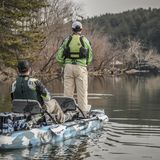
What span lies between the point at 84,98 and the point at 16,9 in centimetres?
2275

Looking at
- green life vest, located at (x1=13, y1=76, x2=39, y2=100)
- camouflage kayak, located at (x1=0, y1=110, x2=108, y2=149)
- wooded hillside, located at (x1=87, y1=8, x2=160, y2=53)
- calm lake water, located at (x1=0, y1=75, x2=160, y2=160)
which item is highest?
wooded hillside, located at (x1=87, y1=8, x2=160, y2=53)

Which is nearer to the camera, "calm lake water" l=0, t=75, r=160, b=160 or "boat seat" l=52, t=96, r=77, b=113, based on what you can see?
A: "calm lake water" l=0, t=75, r=160, b=160

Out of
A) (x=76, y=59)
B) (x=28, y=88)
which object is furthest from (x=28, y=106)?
(x=76, y=59)

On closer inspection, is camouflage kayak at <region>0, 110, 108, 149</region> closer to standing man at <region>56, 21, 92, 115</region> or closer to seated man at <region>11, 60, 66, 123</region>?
seated man at <region>11, 60, 66, 123</region>

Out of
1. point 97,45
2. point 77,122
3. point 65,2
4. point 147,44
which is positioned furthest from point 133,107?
point 147,44

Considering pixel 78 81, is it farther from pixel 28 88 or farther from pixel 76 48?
pixel 28 88

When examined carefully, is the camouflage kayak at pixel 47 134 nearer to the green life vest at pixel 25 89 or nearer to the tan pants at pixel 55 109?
the tan pants at pixel 55 109

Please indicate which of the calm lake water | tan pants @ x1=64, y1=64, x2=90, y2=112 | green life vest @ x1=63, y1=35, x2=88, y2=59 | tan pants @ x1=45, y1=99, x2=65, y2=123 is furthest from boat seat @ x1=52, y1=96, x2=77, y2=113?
green life vest @ x1=63, y1=35, x2=88, y2=59

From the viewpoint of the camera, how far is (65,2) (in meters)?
59.2

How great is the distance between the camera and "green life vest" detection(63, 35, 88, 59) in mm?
11492

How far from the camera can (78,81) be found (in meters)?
11.8

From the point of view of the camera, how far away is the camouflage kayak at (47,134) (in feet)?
29.0

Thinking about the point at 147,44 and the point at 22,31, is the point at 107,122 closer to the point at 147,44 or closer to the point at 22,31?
the point at 22,31

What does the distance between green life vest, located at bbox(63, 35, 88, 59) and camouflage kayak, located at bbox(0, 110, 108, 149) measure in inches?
55.6
